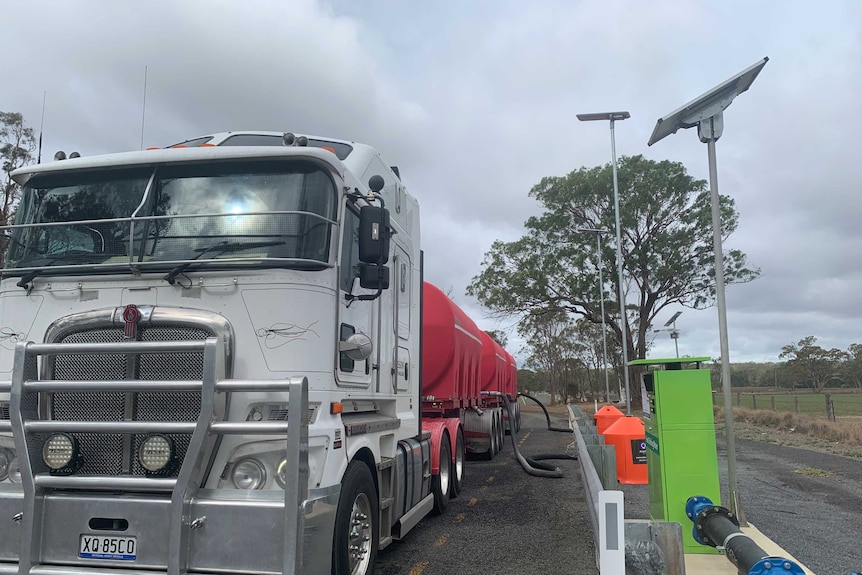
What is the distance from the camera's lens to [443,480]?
8.13 metres

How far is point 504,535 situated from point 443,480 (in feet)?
4.87

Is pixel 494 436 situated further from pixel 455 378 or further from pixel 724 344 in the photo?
pixel 724 344

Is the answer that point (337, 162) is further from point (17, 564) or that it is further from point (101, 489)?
point (17, 564)

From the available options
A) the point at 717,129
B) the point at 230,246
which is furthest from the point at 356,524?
the point at 717,129

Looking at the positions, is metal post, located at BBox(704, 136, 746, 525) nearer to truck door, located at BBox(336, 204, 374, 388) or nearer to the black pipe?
the black pipe

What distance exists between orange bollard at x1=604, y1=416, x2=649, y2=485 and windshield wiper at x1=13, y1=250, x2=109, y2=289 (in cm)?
780

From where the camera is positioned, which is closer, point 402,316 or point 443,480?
point 402,316

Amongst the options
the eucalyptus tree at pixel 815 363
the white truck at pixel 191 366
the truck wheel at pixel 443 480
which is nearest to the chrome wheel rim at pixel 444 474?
the truck wheel at pixel 443 480

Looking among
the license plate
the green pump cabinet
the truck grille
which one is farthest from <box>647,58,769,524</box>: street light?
the license plate

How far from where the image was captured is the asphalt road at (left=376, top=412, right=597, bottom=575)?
5.71m

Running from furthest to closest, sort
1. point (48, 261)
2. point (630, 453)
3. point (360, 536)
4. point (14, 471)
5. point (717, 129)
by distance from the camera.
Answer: point (630, 453) < point (717, 129) < point (360, 536) < point (48, 261) < point (14, 471)

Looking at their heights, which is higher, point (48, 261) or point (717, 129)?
point (717, 129)

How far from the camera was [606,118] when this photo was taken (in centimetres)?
2239

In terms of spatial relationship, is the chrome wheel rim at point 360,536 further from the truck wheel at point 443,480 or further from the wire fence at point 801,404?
the wire fence at point 801,404
